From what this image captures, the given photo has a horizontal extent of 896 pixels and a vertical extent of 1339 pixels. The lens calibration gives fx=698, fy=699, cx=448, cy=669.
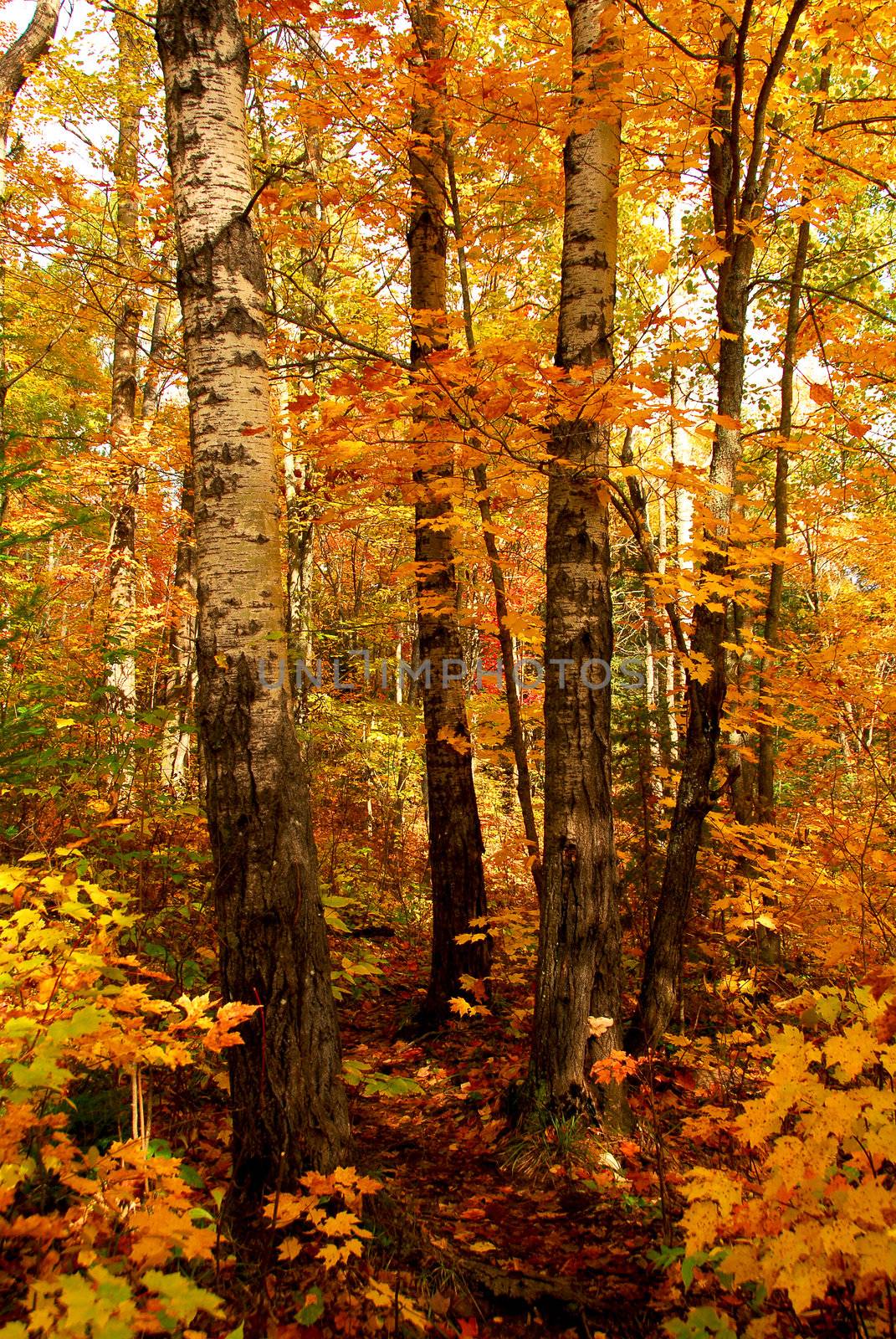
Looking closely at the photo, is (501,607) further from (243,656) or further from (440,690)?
(243,656)

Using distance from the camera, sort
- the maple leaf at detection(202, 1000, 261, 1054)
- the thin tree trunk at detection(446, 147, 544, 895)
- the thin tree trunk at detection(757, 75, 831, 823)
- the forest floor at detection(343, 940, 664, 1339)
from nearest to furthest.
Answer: the maple leaf at detection(202, 1000, 261, 1054), the forest floor at detection(343, 940, 664, 1339), the thin tree trunk at detection(446, 147, 544, 895), the thin tree trunk at detection(757, 75, 831, 823)

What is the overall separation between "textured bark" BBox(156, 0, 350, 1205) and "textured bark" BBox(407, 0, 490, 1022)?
2198 millimetres

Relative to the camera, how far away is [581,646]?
11.9 ft

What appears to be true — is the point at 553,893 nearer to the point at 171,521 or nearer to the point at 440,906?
the point at 440,906

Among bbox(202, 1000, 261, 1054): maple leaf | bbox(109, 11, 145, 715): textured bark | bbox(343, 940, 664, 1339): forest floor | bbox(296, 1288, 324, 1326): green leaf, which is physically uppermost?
bbox(109, 11, 145, 715): textured bark

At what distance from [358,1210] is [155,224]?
8.06 meters

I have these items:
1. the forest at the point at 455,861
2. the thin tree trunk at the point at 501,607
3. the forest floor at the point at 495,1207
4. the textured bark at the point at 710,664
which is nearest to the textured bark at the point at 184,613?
the forest at the point at 455,861

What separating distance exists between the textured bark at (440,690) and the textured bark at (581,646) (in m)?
1.38

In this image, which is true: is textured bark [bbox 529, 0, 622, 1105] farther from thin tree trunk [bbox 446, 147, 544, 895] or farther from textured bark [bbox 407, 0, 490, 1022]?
textured bark [bbox 407, 0, 490, 1022]

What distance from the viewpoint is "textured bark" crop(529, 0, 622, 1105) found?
346 cm

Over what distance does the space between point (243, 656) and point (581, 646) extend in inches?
70.0

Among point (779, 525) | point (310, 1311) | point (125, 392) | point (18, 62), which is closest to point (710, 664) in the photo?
point (310, 1311)

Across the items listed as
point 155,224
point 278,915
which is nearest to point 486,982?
point 278,915

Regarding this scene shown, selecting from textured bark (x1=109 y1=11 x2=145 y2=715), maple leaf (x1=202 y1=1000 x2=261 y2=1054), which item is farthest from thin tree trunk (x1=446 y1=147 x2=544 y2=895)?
textured bark (x1=109 y1=11 x2=145 y2=715)
